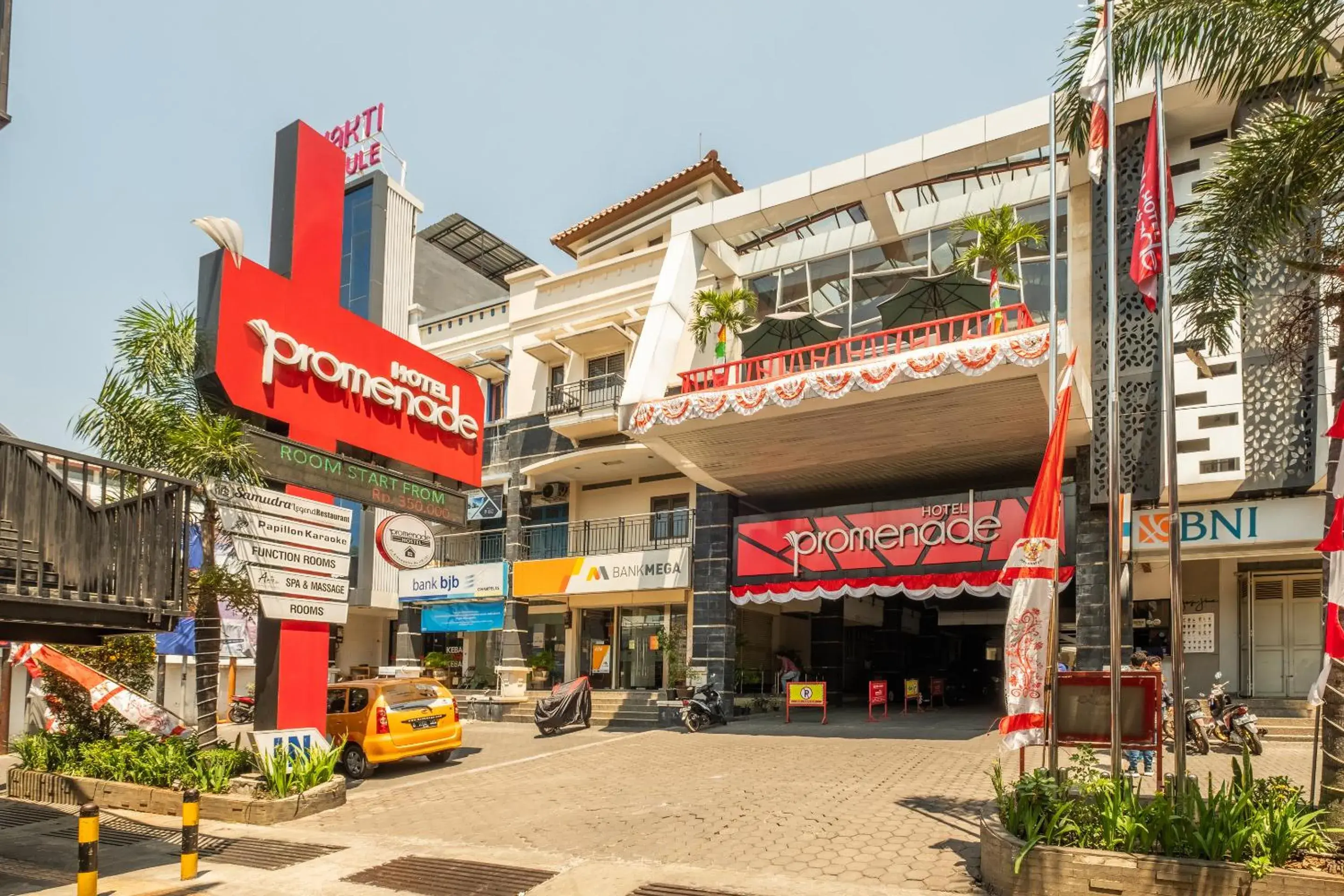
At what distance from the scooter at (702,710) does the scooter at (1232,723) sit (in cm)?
902

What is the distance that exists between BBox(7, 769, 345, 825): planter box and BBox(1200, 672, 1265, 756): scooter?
1210cm

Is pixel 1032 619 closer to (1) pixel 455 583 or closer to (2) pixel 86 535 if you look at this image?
(2) pixel 86 535

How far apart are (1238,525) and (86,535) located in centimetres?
1696

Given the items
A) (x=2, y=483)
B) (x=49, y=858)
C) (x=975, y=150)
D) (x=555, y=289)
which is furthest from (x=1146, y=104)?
(x=49, y=858)

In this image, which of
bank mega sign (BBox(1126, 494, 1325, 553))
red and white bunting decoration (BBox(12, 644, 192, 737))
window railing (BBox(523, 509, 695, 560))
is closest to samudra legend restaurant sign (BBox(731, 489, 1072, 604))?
bank mega sign (BBox(1126, 494, 1325, 553))

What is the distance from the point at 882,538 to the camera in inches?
770

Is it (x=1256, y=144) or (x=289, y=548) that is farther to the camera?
(x=289, y=548)

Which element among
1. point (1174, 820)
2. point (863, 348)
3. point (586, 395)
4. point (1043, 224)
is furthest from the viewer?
point (586, 395)

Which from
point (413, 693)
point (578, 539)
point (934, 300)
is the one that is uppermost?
point (934, 300)

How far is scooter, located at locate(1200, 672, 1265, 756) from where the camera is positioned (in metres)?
14.2

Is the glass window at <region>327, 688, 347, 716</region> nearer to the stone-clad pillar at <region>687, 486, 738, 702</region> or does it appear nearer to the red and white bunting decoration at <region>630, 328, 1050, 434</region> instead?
the red and white bunting decoration at <region>630, 328, 1050, 434</region>

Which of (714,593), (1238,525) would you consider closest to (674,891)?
(1238,525)

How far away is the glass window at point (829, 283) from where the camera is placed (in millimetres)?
22453

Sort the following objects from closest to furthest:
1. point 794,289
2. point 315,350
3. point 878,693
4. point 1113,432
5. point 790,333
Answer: point 1113,432 < point 315,350 < point 878,693 < point 790,333 < point 794,289
